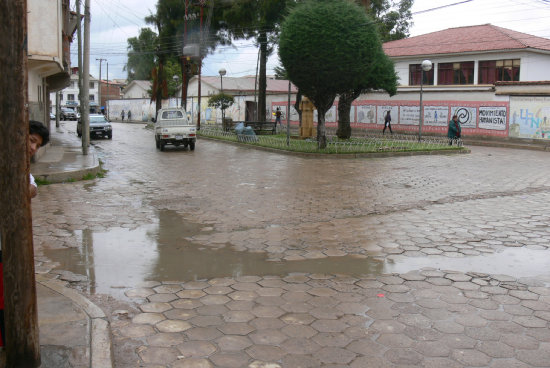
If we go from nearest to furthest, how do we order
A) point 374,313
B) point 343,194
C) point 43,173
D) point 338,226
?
point 374,313, point 338,226, point 343,194, point 43,173

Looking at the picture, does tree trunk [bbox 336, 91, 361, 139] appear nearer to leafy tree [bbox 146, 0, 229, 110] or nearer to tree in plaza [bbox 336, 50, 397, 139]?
tree in plaza [bbox 336, 50, 397, 139]

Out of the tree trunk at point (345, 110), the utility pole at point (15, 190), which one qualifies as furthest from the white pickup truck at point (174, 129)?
the utility pole at point (15, 190)

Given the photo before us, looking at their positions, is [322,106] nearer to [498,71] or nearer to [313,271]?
[313,271]

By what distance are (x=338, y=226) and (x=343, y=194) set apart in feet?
10.1

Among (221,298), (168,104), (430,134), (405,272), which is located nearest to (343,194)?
(405,272)

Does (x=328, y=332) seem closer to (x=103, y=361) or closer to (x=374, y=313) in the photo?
(x=374, y=313)

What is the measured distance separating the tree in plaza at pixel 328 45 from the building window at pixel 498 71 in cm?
1963

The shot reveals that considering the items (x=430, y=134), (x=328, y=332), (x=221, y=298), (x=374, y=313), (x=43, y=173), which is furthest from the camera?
(x=430, y=134)

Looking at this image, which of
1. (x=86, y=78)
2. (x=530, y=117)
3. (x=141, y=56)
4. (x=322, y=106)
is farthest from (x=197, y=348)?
(x=141, y=56)

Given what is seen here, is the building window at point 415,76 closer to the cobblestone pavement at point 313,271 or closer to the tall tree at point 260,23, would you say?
the tall tree at point 260,23

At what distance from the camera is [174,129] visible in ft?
72.9

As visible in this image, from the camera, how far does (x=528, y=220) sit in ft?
27.5

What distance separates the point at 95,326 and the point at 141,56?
271 ft

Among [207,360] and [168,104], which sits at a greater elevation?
[168,104]
